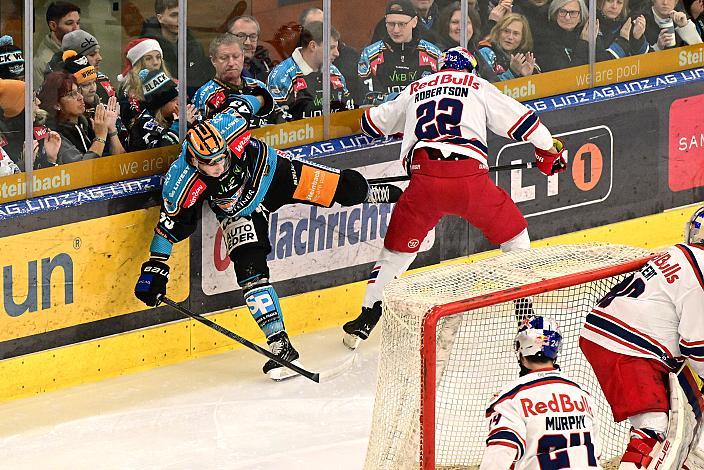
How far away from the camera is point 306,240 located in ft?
23.8

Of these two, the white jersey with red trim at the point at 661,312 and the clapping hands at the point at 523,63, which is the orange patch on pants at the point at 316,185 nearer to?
the clapping hands at the point at 523,63

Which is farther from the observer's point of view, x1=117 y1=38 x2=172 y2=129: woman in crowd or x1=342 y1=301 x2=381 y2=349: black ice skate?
x1=342 y1=301 x2=381 y2=349: black ice skate

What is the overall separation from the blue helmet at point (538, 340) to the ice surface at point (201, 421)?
1.47m

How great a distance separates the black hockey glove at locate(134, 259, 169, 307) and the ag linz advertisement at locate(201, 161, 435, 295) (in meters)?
0.39

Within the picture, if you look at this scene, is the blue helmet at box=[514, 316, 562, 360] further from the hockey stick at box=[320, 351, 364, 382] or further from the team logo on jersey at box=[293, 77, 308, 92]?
the team logo on jersey at box=[293, 77, 308, 92]

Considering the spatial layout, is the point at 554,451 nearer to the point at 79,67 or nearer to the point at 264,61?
the point at 79,67

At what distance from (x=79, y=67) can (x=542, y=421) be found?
2.80 metres

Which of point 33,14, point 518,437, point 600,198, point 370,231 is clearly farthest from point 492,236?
point 518,437


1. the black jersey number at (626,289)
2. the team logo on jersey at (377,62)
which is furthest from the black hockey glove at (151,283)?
the black jersey number at (626,289)

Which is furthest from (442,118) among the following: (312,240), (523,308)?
(523,308)

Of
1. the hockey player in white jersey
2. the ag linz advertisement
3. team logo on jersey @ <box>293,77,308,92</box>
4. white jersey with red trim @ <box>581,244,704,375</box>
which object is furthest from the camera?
team logo on jersey @ <box>293,77,308,92</box>

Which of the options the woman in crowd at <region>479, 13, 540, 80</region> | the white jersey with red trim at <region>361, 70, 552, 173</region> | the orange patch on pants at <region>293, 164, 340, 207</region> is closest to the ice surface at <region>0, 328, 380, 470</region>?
the orange patch on pants at <region>293, 164, 340, 207</region>

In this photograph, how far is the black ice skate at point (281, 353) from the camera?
6.67 meters

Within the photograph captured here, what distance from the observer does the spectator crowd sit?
643 cm
